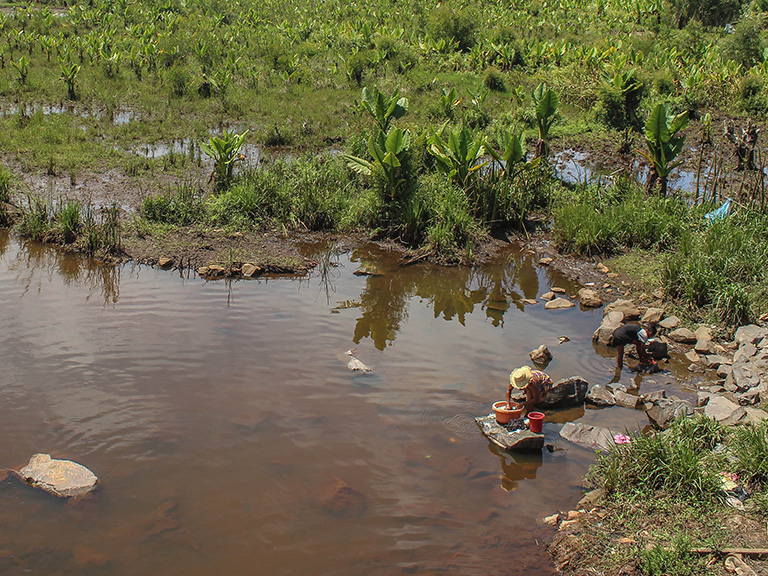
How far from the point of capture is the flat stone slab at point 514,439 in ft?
18.7

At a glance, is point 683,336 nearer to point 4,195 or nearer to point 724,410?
point 724,410

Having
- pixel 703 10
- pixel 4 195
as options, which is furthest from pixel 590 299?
pixel 703 10

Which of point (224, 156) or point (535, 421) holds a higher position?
point (224, 156)

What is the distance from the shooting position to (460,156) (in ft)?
36.1

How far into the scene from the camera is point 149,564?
4.48 metres

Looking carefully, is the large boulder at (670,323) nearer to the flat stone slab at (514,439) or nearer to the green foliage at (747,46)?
the flat stone slab at (514,439)

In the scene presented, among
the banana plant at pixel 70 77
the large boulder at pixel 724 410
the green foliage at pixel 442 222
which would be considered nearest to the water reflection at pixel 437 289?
the green foliage at pixel 442 222

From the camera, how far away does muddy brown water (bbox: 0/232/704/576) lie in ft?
15.3

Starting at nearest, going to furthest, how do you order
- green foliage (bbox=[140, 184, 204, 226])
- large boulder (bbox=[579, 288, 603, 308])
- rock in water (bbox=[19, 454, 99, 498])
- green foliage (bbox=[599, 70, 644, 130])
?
rock in water (bbox=[19, 454, 99, 498]) → large boulder (bbox=[579, 288, 603, 308]) → green foliage (bbox=[140, 184, 204, 226]) → green foliage (bbox=[599, 70, 644, 130])

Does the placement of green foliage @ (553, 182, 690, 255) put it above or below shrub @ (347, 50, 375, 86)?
below

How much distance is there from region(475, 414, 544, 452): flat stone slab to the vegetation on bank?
523 mm

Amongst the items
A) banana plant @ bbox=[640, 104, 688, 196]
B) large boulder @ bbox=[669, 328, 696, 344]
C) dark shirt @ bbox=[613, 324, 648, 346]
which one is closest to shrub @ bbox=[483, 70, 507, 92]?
banana plant @ bbox=[640, 104, 688, 196]

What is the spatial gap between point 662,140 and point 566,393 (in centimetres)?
621

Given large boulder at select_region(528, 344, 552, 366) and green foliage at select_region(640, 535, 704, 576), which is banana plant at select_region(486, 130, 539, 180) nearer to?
large boulder at select_region(528, 344, 552, 366)
